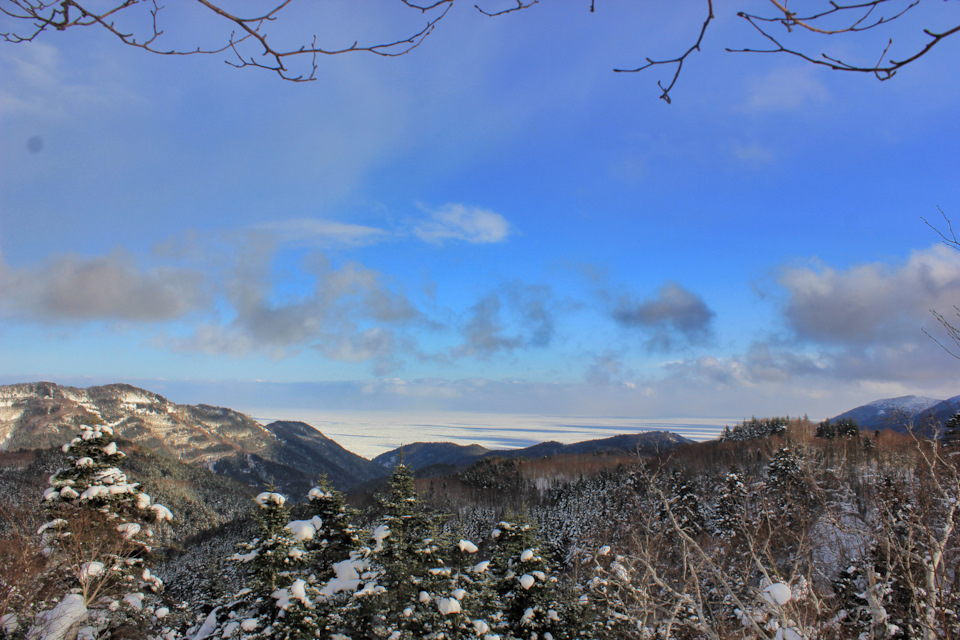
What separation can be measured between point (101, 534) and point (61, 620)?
3.11 metres

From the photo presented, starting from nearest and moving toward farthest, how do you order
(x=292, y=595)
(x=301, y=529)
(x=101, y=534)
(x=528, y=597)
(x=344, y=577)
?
(x=101, y=534) < (x=292, y=595) < (x=301, y=529) < (x=528, y=597) < (x=344, y=577)

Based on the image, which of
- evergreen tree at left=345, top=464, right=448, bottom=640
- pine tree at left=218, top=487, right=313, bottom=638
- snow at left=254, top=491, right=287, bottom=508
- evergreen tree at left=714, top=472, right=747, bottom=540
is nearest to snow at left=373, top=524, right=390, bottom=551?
evergreen tree at left=345, top=464, right=448, bottom=640

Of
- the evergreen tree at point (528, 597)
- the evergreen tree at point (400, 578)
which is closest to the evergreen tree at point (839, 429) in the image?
the evergreen tree at point (528, 597)

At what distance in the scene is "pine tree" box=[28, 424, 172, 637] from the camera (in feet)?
38.4

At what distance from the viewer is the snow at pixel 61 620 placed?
9497mm

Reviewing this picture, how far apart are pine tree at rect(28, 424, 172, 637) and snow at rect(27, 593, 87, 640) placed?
0.26 meters

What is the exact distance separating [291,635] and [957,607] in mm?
14040

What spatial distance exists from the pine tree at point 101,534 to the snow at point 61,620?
0.26 metres

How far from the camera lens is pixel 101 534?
12562 mm

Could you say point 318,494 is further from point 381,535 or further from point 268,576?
point 268,576

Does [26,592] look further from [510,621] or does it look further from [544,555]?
[544,555]

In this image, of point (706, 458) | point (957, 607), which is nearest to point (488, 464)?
point (706, 458)

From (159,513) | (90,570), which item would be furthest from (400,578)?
(90,570)

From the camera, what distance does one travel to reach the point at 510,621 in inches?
598
